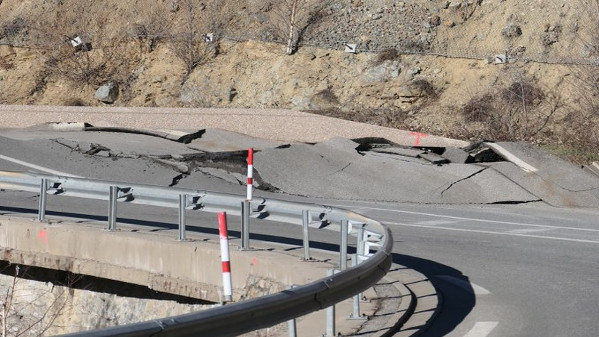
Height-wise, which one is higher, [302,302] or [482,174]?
[302,302]

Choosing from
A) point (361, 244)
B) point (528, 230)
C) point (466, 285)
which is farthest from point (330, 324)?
point (528, 230)

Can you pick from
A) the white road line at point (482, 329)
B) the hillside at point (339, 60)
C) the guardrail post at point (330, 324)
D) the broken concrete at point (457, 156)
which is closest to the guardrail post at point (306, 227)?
the white road line at point (482, 329)

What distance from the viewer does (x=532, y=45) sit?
1470 inches

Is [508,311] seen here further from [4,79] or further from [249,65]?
[4,79]

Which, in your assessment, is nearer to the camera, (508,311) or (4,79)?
(508,311)

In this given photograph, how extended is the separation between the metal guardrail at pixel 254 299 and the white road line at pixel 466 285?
1128mm

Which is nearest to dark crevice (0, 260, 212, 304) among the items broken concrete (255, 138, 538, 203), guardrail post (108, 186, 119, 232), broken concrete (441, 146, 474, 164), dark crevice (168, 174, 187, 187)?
guardrail post (108, 186, 119, 232)

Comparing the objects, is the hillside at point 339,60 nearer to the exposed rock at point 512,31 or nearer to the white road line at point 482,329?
the exposed rock at point 512,31

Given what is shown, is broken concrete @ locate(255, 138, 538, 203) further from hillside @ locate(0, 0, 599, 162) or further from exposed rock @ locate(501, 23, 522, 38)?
exposed rock @ locate(501, 23, 522, 38)

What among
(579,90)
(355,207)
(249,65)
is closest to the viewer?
(355,207)

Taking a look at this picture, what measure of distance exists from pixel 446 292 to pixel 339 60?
2818cm

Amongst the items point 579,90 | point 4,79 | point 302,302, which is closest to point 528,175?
point 579,90

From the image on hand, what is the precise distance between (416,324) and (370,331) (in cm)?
63

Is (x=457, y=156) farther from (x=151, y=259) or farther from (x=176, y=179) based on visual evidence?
(x=151, y=259)
